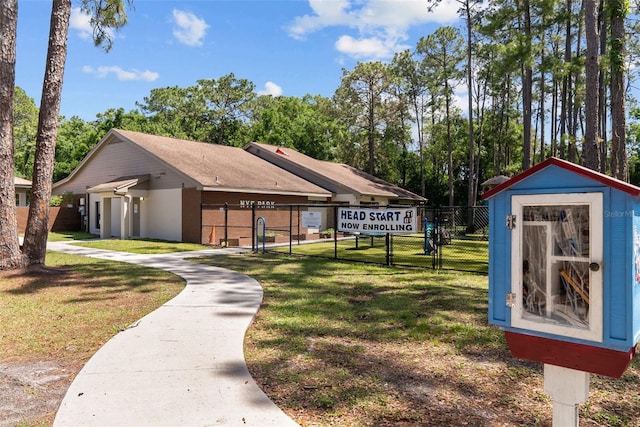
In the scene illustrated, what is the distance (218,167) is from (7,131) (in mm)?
13360

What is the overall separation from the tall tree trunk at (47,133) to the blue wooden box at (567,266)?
1019 centimetres

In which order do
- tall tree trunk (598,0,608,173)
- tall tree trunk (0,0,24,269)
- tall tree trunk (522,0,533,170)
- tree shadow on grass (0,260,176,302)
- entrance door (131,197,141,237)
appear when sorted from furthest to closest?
1. entrance door (131,197,141,237)
2. tall tree trunk (522,0,533,170)
3. tall tree trunk (598,0,608,173)
4. tall tree trunk (0,0,24,269)
5. tree shadow on grass (0,260,176,302)

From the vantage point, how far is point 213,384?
3.96 m

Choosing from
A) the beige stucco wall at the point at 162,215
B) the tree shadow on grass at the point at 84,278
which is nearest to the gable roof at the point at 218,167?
the beige stucco wall at the point at 162,215

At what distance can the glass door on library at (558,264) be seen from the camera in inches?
88.3

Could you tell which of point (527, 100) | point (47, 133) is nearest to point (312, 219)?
point (47, 133)

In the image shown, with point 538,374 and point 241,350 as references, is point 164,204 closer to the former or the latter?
point 241,350

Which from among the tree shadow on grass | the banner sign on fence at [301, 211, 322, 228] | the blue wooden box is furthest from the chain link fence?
the blue wooden box

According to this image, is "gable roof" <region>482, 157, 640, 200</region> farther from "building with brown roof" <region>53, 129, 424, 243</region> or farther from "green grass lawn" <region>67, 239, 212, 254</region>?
"building with brown roof" <region>53, 129, 424, 243</region>

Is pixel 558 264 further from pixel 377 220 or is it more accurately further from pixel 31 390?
pixel 377 220

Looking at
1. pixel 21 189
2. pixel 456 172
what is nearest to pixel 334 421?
pixel 21 189

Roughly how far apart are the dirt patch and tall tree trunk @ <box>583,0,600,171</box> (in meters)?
10.1

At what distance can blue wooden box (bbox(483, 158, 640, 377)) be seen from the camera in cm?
216

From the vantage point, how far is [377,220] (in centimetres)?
1175
